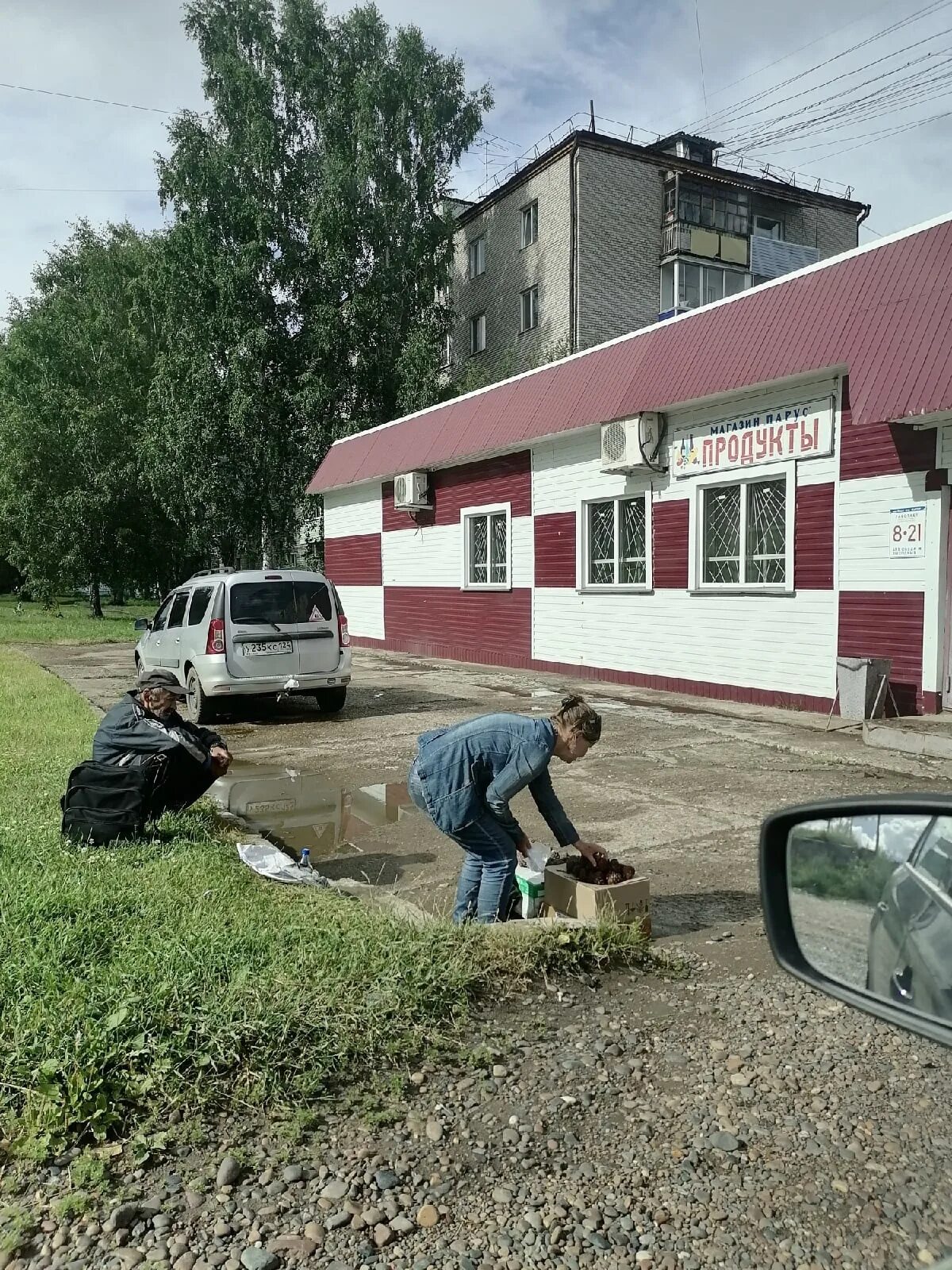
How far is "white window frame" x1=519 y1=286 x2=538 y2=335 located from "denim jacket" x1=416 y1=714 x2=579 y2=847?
31.3 m

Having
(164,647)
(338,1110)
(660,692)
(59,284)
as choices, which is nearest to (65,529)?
(59,284)

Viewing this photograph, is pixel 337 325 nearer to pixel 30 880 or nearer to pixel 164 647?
pixel 164 647

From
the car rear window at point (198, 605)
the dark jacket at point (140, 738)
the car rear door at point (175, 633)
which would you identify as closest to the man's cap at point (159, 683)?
the dark jacket at point (140, 738)

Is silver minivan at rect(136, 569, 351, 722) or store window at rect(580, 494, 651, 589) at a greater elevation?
store window at rect(580, 494, 651, 589)

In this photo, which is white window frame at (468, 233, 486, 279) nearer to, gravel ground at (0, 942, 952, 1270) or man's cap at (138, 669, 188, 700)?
man's cap at (138, 669, 188, 700)

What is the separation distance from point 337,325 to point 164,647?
19.3 meters

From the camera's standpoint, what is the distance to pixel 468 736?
14.6ft

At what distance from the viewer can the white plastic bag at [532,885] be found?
188 inches

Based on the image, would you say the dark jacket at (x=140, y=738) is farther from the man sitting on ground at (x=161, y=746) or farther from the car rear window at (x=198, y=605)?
the car rear window at (x=198, y=605)

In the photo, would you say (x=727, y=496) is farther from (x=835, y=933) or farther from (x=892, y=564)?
(x=835, y=933)

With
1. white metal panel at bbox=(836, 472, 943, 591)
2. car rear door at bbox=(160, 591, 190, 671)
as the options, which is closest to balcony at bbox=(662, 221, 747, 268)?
white metal panel at bbox=(836, 472, 943, 591)

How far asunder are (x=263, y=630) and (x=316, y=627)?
673mm

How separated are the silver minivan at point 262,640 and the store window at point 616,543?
4.73 meters

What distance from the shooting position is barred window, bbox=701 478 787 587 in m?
12.2
